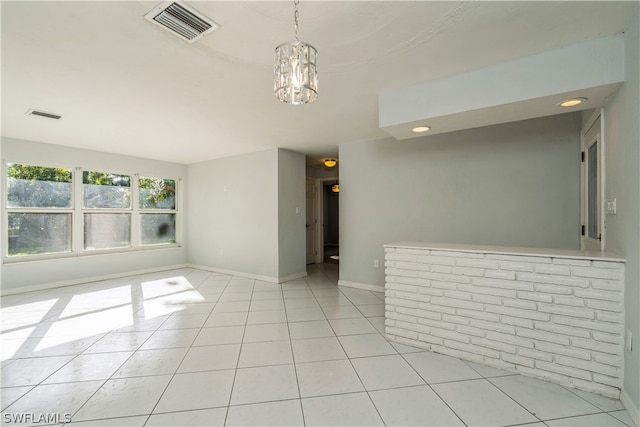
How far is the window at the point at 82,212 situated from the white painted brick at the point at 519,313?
6.28m

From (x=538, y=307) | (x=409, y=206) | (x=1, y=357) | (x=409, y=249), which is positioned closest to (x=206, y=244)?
(x=1, y=357)

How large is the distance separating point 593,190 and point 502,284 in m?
1.43

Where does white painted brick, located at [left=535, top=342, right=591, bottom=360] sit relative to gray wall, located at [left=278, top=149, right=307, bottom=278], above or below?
below

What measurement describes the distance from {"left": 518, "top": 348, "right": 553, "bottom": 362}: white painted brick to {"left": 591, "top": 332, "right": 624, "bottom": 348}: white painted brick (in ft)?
1.05

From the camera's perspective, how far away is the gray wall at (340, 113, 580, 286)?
303 centimetres

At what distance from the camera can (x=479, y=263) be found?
89.7 inches

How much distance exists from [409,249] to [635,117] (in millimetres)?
1697

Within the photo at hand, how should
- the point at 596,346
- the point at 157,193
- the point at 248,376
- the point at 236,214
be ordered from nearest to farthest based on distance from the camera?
the point at 596,346 → the point at 248,376 → the point at 236,214 → the point at 157,193

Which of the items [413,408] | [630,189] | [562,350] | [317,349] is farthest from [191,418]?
[630,189]

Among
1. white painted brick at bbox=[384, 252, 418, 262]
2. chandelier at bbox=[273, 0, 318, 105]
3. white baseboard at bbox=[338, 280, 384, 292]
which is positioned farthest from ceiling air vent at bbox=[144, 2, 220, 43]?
white baseboard at bbox=[338, 280, 384, 292]

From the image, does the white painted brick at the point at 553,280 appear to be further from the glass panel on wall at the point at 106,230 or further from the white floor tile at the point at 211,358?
the glass panel on wall at the point at 106,230

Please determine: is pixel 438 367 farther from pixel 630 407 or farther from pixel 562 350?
pixel 630 407

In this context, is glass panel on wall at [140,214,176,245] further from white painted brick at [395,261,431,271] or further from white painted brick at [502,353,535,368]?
white painted brick at [502,353,535,368]

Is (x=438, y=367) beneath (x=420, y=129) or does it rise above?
beneath
